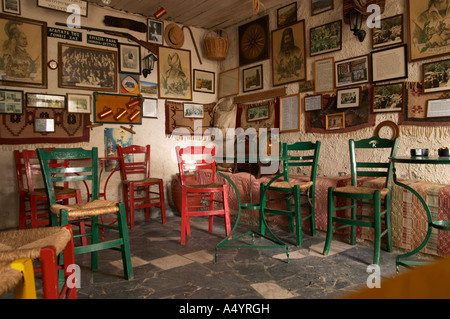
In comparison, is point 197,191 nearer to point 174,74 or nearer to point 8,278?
point 8,278

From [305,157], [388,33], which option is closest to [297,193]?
[305,157]

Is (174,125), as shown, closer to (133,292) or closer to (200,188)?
(200,188)

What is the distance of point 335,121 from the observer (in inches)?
156

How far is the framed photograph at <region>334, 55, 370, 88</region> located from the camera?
3.66 m

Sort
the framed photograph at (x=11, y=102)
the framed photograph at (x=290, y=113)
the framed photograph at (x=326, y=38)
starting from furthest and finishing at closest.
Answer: the framed photograph at (x=290, y=113) → the framed photograph at (x=326, y=38) → the framed photograph at (x=11, y=102)

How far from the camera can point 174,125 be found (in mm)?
5195

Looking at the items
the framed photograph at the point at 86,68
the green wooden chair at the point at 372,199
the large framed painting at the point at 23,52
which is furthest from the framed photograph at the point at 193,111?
the green wooden chair at the point at 372,199

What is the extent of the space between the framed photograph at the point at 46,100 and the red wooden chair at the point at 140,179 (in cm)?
91

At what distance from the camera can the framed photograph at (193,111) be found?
5328mm

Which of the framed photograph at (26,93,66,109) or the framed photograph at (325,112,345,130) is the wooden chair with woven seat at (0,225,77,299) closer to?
the framed photograph at (26,93,66,109)

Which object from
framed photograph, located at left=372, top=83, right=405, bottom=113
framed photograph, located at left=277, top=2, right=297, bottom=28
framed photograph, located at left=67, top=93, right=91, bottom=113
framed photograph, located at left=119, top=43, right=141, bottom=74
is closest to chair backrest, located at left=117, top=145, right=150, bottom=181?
framed photograph, located at left=67, top=93, right=91, bottom=113

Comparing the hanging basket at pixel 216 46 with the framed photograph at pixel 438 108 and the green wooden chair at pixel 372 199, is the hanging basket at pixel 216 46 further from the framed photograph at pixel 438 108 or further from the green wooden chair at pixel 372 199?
the framed photograph at pixel 438 108

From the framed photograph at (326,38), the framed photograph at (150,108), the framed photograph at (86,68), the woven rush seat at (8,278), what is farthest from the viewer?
the framed photograph at (150,108)
